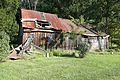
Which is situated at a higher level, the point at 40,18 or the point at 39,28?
the point at 40,18

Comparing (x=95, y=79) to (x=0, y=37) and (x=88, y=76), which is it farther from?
(x=0, y=37)

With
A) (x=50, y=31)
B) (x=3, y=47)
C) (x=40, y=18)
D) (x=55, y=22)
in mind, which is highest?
(x=40, y=18)

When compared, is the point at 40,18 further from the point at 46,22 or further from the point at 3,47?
the point at 3,47

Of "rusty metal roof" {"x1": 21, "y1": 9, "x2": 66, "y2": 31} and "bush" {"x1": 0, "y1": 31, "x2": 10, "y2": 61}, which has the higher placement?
"rusty metal roof" {"x1": 21, "y1": 9, "x2": 66, "y2": 31}

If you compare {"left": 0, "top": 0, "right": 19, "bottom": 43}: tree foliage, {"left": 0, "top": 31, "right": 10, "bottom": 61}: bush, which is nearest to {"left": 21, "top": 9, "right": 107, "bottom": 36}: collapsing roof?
{"left": 0, "top": 0, "right": 19, "bottom": 43}: tree foliage

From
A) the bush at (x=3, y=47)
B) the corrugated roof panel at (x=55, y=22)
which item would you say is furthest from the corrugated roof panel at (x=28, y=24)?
the bush at (x=3, y=47)

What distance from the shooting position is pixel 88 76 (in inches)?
651

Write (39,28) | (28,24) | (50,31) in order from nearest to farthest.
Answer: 1. (28,24)
2. (39,28)
3. (50,31)

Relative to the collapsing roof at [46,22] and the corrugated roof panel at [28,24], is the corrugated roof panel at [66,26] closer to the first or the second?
the collapsing roof at [46,22]

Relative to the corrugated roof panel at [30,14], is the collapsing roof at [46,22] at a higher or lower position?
lower

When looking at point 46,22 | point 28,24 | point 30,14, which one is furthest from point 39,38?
point 30,14

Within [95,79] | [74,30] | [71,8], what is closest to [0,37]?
[95,79]

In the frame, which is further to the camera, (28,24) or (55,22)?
(55,22)

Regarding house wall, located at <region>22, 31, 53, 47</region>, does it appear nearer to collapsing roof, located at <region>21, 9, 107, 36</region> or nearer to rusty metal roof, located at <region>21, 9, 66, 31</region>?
collapsing roof, located at <region>21, 9, 107, 36</region>
